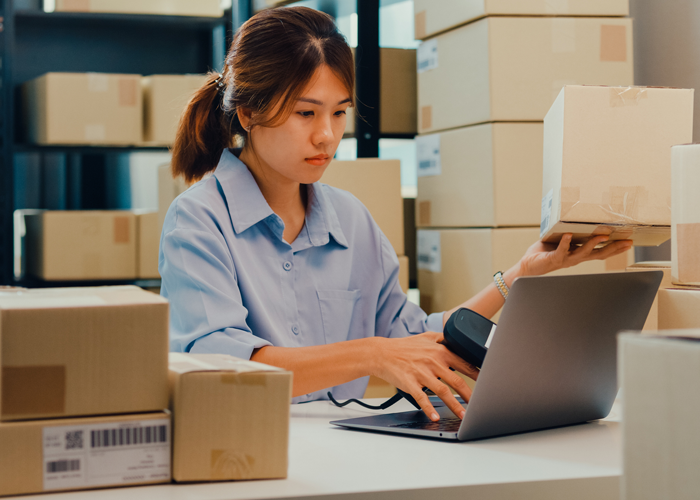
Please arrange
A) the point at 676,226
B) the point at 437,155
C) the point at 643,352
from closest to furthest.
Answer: the point at 643,352
the point at 676,226
the point at 437,155

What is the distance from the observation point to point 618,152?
3.07ft

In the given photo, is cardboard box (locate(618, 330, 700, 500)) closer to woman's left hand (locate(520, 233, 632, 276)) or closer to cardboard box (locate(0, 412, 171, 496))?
cardboard box (locate(0, 412, 171, 496))

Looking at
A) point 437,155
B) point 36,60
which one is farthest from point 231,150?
point 36,60

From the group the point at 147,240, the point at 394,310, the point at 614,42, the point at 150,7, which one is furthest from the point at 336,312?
the point at 150,7

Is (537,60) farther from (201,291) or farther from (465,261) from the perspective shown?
(201,291)

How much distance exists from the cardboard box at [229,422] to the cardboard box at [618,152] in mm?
489

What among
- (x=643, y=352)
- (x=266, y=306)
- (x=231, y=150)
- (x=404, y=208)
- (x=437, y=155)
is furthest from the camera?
(x=404, y=208)

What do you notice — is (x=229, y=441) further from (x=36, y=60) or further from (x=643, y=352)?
(x=36, y=60)

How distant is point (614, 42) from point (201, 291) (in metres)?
1.19

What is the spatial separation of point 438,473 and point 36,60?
2.69 meters

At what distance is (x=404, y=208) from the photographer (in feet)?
7.06

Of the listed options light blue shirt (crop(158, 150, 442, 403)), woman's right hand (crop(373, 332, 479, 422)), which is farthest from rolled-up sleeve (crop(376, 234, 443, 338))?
woman's right hand (crop(373, 332, 479, 422))

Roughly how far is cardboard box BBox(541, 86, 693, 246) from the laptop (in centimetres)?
13

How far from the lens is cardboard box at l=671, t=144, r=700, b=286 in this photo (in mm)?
843
